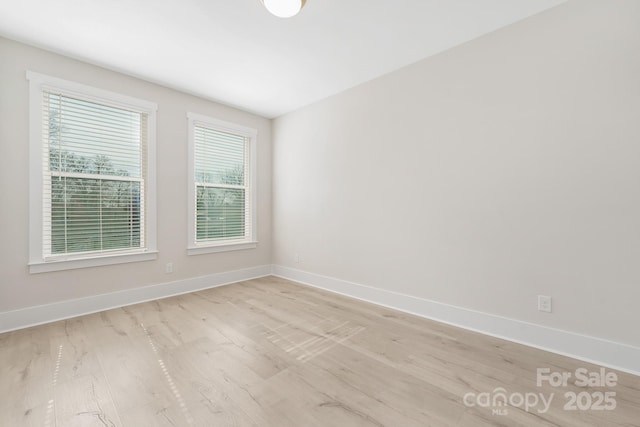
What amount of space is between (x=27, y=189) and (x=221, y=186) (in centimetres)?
200

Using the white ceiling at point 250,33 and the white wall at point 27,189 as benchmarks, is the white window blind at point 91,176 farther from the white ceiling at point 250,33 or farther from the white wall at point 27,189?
the white ceiling at point 250,33

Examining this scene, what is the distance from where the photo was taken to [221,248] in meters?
4.00

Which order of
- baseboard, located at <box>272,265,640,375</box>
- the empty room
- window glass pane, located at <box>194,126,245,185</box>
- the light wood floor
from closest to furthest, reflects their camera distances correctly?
1. the light wood floor
2. the empty room
3. baseboard, located at <box>272,265,640,375</box>
4. window glass pane, located at <box>194,126,245,185</box>

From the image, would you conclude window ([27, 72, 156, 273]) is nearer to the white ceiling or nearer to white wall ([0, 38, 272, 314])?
white wall ([0, 38, 272, 314])

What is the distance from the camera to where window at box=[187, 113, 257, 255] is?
12.3 ft

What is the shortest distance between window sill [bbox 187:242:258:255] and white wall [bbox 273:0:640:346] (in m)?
1.63

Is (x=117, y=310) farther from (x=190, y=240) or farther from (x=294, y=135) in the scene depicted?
(x=294, y=135)

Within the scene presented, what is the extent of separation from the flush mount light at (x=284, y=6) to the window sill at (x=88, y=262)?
294cm

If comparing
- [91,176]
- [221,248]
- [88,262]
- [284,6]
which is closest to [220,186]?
[221,248]

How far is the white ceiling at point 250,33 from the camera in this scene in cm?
212

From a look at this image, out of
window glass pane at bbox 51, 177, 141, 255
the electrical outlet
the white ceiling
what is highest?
the white ceiling

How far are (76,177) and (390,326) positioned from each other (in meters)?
3.56

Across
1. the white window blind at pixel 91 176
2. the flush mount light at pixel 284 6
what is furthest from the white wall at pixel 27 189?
the flush mount light at pixel 284 6

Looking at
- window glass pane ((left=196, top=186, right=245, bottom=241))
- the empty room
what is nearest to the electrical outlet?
the empty room
